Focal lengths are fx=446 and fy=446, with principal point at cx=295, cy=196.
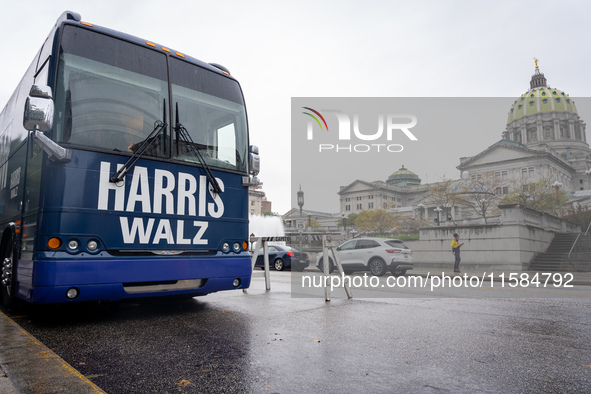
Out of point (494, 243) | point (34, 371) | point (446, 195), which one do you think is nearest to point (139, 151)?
point (34, 371)

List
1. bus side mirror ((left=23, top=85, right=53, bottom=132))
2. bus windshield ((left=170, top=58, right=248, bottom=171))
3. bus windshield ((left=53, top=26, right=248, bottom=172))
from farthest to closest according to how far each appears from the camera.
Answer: bus windshield ((left=170, top=58, right=248, bottom=171)), bus windshield ((left=53, top=26, right=248, bottom=172)), bus side mirror ((left=23, top=85, right=53, bottom=132))

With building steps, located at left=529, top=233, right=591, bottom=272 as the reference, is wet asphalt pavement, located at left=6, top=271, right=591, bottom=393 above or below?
below

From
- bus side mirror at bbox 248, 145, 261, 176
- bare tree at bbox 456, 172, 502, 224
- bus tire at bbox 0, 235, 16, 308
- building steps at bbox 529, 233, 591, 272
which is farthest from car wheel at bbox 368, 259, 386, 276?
bare tree at bbox 456, 172, 502, 224

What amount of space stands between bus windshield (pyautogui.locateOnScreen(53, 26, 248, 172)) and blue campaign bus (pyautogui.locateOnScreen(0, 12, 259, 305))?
14 millimetres

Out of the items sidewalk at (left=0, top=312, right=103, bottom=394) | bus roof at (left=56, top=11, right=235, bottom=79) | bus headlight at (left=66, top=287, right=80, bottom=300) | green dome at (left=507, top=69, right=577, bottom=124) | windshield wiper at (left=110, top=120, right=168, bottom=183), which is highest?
green dome at (left=507, top=69, right=577, bottom=124)

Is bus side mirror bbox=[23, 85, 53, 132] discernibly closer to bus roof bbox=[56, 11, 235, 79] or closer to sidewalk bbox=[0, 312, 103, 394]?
bus roof bbox=[56, 11, 235, 79]

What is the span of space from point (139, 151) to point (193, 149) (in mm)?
763

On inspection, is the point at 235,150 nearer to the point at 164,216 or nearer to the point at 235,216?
the point at 235,216

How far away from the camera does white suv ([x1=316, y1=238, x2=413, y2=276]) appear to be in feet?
54.1

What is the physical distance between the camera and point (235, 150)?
21.7 ft

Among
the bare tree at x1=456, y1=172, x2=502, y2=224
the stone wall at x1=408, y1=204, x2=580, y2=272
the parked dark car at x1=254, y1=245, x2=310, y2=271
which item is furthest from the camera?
the bare tree at x1=456, y1=172, x2=502, y2=224

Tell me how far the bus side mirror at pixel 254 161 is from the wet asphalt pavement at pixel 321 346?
2.10 m

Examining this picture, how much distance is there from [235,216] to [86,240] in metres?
2.06

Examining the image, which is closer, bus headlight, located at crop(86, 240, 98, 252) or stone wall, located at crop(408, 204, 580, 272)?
bus headlight, located at crop(86, 240, 98, 252)
